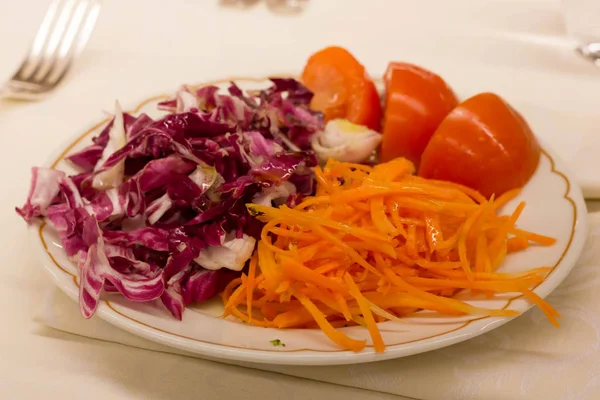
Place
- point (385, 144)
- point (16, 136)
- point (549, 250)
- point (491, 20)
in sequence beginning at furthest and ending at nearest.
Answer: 1. point (491, 20)
2. point (16, 136)
3. point (385, 144)
4. point (549, 250)

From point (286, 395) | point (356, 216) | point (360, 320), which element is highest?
point (356, 216)

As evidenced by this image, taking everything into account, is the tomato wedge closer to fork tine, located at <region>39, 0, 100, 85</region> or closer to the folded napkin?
the folded napkin

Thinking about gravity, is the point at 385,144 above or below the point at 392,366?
above

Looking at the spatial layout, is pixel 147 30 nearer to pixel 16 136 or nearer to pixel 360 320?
pixel 16 136

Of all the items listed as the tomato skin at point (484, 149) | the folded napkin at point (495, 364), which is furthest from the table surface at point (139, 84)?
the tomato skin at point (484, 149)

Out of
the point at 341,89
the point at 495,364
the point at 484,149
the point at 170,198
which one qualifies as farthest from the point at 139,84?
the point at 495,364

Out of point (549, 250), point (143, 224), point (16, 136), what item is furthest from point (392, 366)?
point (16, 136)
